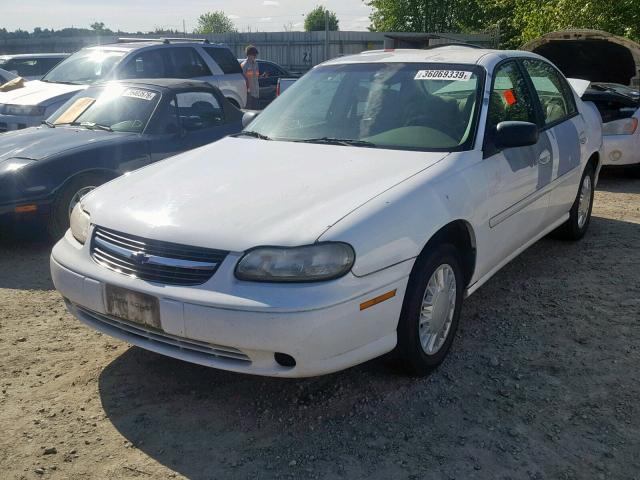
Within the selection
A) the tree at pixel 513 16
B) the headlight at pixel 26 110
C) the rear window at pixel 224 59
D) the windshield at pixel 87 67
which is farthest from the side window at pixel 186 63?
the tree at pixel 513 16

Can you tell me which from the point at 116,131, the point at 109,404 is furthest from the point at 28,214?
the point at 109,404

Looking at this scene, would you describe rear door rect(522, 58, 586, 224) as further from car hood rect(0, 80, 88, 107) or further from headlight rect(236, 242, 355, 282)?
car hood rect(0, 80, 88, 107)

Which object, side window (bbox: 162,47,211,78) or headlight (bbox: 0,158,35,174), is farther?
side window (bbox: 162,47,211,78)

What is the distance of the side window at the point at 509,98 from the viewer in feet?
13.7

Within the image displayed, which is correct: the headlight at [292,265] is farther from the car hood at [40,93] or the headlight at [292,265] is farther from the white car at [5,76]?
the white car at [5,76]

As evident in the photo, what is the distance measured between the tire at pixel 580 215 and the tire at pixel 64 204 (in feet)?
13.3

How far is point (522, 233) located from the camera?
4438mm

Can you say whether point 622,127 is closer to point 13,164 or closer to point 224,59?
point 224,59

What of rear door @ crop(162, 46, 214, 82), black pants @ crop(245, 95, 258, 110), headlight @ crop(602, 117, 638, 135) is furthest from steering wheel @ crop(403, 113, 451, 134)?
black pants @ crop(245, 95, 258, 110)

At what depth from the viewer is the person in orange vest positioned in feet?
39.5

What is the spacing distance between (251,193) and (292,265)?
2.02 ft

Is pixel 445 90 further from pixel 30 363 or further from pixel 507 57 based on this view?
pixel 30 363

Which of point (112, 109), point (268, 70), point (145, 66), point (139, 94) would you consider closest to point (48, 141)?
point (112, 109)

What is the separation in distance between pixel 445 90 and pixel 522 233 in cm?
106
